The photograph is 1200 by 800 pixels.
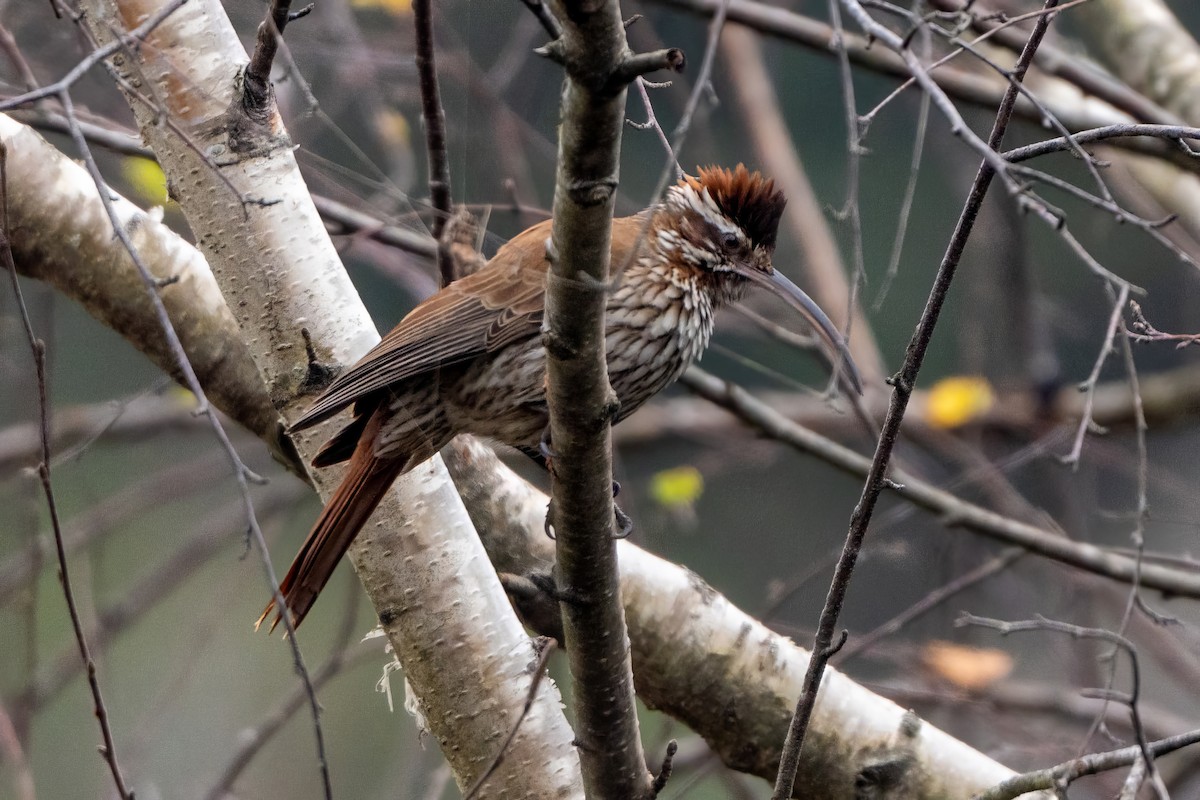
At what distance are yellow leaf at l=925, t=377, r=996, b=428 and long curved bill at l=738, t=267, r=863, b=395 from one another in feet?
7.33

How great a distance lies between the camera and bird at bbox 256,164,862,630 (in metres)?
2.85

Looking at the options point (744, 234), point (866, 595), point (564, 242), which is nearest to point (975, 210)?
point (564, 242)

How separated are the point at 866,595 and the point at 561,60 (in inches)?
267

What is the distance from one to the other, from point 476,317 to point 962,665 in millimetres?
2511

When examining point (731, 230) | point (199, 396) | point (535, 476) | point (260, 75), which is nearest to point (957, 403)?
point (535, 476)

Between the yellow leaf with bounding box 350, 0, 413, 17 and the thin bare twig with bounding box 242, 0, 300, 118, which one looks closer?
the thin bare twig with bounding box 242, 0, 300, 118

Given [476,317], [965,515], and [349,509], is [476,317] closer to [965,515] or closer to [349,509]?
[349,509]

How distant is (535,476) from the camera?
15.5ft

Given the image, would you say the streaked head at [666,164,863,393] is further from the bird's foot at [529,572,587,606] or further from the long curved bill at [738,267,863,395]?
the bird's foot at [529,572,587,606]

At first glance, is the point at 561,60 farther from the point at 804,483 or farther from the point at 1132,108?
the point at 804,483

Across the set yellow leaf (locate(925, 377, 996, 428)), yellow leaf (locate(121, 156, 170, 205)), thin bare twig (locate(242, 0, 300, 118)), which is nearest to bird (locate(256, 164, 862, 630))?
thin bare twig (locate(242, 0, 300, 118))

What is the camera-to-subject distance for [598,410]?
76.3 inches

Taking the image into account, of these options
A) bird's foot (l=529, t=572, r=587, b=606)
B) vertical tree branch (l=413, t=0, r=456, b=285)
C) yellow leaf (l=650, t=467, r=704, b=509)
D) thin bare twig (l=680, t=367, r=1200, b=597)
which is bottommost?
bird's foot (l=529, t=572, r=587, b=606)

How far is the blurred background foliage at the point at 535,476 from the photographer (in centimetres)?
385
